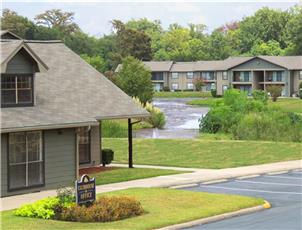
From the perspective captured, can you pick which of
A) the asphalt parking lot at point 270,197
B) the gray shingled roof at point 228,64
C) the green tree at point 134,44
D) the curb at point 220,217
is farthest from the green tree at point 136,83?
the green tree at point 134,44

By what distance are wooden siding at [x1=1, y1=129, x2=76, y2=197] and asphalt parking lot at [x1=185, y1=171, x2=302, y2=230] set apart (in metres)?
4.71

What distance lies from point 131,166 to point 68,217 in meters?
13.8

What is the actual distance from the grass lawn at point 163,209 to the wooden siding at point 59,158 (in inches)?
123

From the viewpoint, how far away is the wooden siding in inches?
1073

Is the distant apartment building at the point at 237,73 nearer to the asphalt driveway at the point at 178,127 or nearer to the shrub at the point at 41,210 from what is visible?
the asphalt driveway at the point at 178,127

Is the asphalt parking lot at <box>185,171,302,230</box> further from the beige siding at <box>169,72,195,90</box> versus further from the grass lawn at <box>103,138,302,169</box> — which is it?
the beige siding at <box>169,72,195,90</box>

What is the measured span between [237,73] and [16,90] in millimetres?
95711

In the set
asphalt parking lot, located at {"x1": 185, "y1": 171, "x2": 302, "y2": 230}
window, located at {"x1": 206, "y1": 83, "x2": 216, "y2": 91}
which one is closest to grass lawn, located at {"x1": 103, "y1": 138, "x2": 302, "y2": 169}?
asphalt parking lot, located at {"x1": 185, "y1": 171, "x2": 302, "y2": 230}

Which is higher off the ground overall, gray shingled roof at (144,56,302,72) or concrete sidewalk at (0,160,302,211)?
gray shingled roof at (144,56,302,72)

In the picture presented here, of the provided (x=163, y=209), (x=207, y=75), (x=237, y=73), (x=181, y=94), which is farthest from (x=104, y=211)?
(x=207, y=75)

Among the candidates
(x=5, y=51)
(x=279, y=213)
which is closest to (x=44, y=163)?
(x=5, y=51)

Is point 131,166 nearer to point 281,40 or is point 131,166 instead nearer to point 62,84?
point 62,84

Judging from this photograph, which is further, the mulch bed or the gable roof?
the mulch bed

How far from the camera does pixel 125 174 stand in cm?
3116
